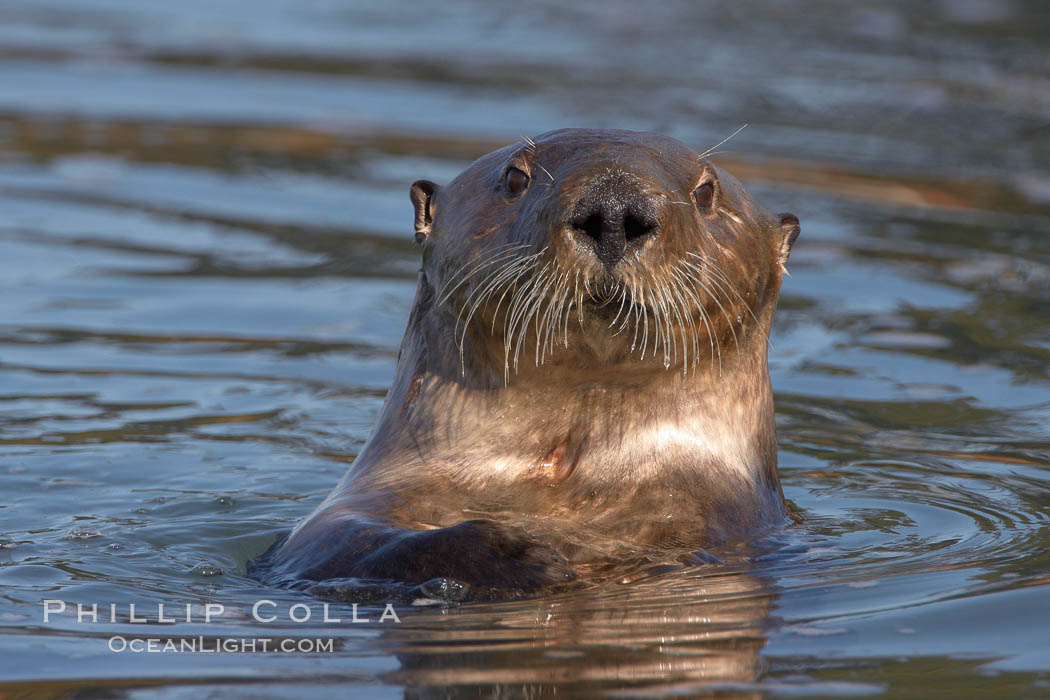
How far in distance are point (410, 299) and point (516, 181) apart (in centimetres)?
465

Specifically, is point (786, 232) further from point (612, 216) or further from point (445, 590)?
point (445, 590)

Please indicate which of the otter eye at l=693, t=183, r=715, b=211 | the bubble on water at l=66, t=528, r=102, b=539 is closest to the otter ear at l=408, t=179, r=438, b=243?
the otter eye at l=693, t=183, r=715, b=211

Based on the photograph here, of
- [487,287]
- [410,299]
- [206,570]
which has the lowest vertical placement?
[206,570]

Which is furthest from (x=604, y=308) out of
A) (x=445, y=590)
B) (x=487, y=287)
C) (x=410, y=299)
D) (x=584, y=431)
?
(x=410, y=299)

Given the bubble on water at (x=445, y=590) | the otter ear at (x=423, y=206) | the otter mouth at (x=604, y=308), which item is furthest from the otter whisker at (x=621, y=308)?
the otter ear at (x=423, y=206)

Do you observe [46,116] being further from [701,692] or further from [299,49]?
[701,692]

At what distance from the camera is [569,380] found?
5250 mm

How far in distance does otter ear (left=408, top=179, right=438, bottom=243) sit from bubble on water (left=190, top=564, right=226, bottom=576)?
129 centimetres

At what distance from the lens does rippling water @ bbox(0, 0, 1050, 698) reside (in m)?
4.41

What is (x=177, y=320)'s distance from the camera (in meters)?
9.51

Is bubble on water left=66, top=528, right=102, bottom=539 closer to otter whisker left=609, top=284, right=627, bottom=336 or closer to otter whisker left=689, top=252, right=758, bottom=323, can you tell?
otter whisker left=609, top=284, right=627, bottom=336

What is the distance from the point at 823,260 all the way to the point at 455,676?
7.00m

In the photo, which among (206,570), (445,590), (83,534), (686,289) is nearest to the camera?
(445,590)

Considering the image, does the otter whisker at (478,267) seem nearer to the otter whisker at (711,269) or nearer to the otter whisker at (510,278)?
the otter whisker at (510,278)
